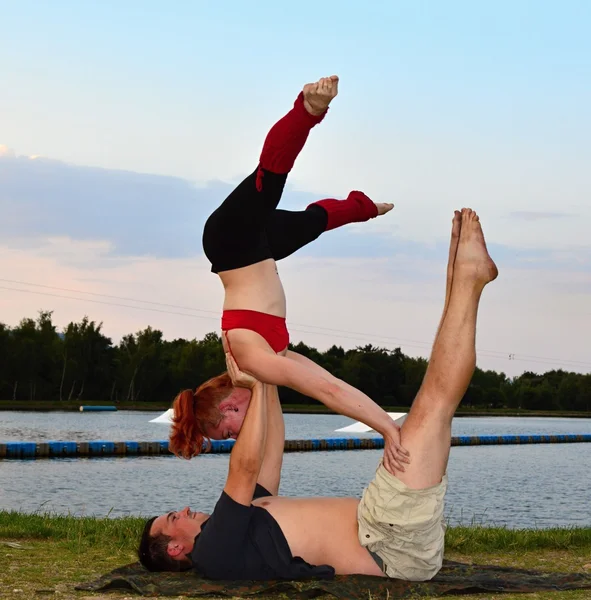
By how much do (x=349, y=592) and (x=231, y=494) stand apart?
798 millimetres

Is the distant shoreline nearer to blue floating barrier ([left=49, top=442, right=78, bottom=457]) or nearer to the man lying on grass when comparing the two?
blue floating barrier ([left=49, top=442, right=78, bottom=457])

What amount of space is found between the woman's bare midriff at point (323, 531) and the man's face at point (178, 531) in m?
0.46

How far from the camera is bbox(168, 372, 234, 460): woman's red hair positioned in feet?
17.0

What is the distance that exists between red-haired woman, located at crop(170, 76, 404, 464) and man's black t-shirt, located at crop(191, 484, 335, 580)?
0.57m

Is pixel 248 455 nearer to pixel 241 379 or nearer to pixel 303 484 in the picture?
pixel 241 379

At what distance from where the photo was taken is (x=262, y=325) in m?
5.35

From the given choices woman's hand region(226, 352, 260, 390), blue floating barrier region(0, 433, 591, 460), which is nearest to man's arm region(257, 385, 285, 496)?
woman's hand region(226, 352, 260, 390)

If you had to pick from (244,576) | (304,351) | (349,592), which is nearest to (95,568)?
(244,576)

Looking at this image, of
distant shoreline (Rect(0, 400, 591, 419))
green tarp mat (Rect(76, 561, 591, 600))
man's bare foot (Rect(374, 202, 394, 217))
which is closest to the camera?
green tarp mat (Rect(76, 561, 591, 600))

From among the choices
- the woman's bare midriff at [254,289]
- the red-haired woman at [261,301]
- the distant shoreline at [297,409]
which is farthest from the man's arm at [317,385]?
the distant shoreline at [297,409]

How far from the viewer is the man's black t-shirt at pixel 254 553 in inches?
187

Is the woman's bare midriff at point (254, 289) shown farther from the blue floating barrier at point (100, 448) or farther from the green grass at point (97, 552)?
the blue floating barrier at point (100, 448)

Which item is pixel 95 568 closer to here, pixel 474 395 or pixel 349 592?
pixel 349 592

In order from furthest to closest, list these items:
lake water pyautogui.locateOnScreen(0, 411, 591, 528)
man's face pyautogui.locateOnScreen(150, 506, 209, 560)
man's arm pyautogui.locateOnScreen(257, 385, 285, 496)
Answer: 1. lake water pyautogui.locateOnScreen(0, 411, 591, 528)
2. man's arm pyautogui.locateOnScreen(257, 385, 285, 496)
3. man's face pyautogui.locateOnScreen(150, 506, 209, 560)
